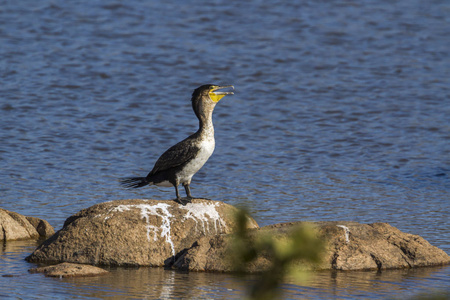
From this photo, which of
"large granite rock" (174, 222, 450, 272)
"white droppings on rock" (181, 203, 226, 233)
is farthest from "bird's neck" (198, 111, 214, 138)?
"large granite rock" (174, 222, 450, 272)

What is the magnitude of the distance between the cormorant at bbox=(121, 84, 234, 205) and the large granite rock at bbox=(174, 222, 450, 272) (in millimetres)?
919

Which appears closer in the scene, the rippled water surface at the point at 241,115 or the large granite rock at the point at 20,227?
the large granite rock at the point at 20,227

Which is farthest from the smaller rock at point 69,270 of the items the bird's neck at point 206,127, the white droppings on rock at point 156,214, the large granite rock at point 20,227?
the bird's neck at point 206,127

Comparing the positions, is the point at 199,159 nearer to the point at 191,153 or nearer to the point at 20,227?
the point at 191,153

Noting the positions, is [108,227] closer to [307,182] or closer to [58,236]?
[58,236]

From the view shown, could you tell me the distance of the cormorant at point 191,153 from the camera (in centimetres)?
901

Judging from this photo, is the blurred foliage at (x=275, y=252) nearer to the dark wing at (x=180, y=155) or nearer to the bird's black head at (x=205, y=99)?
the dark wing at (x=180, y=155)

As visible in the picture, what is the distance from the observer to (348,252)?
8500mm

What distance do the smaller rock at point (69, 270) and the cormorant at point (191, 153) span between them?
152cm

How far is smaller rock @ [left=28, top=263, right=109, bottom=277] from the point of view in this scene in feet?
25.8

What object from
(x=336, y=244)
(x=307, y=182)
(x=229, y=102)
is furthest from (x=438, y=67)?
(x=336, y=244)

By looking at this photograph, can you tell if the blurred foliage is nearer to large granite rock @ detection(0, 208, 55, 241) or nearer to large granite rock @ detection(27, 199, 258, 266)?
large granite rock @ detection(27, 199, 258, 266)

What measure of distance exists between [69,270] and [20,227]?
232cm

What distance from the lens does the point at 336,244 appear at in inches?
336
